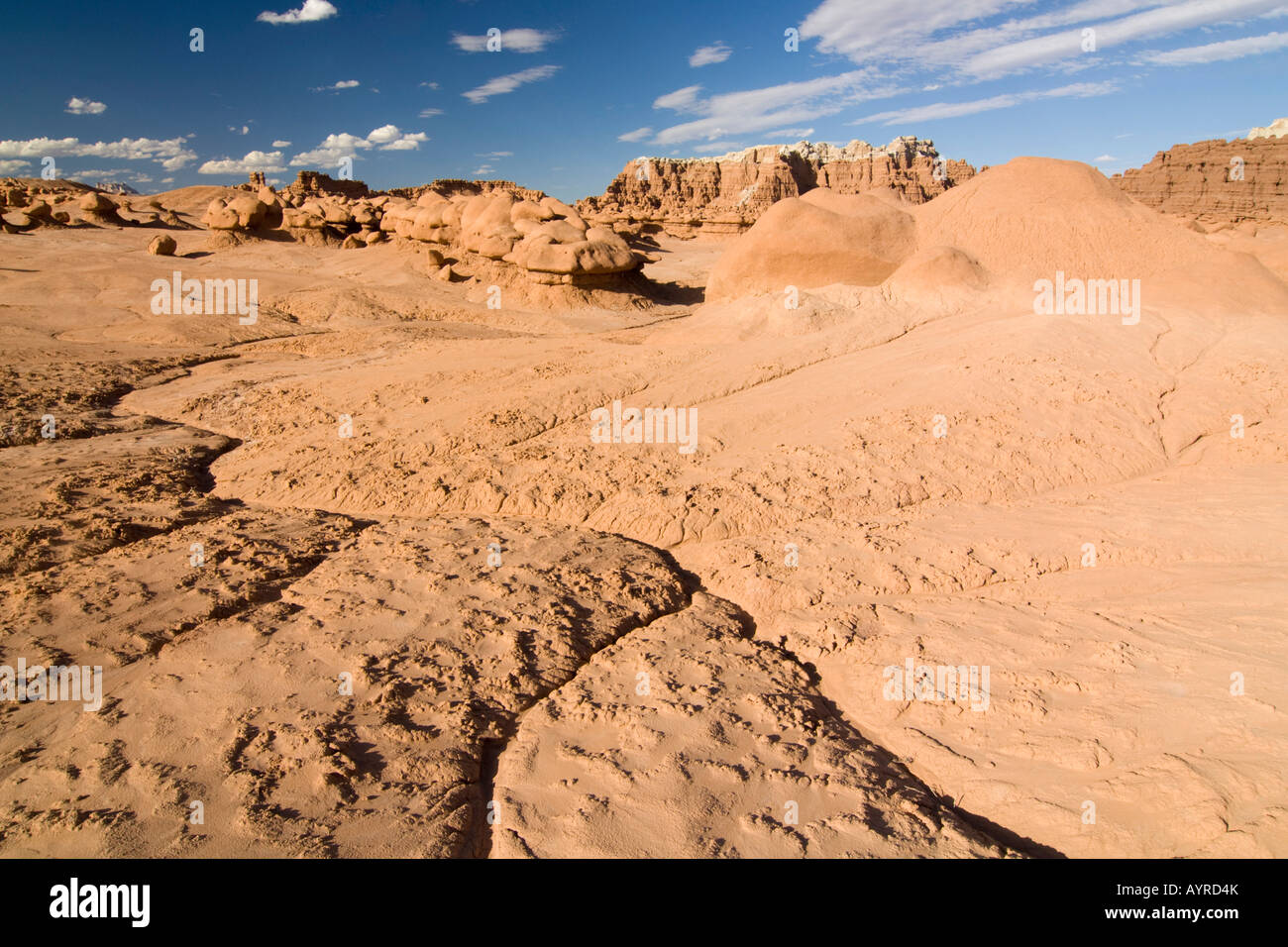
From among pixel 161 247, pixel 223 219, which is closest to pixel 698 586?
pixel 161 247

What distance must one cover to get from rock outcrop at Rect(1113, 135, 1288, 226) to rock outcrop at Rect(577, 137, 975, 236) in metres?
10.2

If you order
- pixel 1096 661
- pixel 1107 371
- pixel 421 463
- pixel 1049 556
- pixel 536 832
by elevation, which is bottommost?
pixel 536 832

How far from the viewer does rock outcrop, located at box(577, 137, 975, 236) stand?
146 ft

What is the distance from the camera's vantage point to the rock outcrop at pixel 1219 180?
34.0 m

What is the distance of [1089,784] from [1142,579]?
1.88 metres

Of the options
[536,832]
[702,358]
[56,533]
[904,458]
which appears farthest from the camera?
[702,358]

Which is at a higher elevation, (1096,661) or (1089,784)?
(1096,661)

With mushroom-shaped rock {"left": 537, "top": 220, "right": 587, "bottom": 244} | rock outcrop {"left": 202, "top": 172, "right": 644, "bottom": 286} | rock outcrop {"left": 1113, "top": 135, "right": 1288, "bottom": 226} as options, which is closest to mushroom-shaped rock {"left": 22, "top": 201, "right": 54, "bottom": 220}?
rock outcrop {"left": 202, "top": 172, "right": 644, "bottom": 286}

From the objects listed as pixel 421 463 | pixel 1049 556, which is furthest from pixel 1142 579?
pixel 421 463

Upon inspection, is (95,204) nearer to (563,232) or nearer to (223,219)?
(223,219)

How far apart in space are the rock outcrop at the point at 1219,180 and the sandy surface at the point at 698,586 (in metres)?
35.0

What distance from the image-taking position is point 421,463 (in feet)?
18.4

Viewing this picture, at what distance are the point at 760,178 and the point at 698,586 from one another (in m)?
45.8

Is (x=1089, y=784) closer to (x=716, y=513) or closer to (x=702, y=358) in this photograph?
(x=716, y=513)
